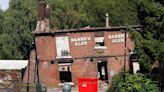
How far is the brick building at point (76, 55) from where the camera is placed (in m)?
49.4

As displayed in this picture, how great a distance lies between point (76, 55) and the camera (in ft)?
164

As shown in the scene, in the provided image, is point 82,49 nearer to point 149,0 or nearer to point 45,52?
point 45,52

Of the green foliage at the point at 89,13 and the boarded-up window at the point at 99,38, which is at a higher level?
the green foliage at the point at 89,13

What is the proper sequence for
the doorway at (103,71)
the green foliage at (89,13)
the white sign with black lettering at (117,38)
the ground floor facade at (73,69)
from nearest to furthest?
the white sign with black lettering at (117,38) → the ground floor facade at (73,69) → the doorway at (103,71) → the green foliage at (89,13)

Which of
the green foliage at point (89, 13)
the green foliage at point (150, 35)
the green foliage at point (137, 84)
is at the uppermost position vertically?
the green foliage at point (89, 13)

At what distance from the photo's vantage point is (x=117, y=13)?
252ft

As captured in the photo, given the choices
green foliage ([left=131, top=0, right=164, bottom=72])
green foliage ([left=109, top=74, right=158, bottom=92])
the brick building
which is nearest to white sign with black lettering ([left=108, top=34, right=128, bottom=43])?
the brick building

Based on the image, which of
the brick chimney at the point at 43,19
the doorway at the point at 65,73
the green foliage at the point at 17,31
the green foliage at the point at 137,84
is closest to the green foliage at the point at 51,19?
the green foliage at the point at 17,31

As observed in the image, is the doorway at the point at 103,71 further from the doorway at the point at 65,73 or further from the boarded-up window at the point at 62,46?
the boarded-up window at the point at 62,46

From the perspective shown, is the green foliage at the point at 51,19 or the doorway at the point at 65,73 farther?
the green foliage at the point at 51,19

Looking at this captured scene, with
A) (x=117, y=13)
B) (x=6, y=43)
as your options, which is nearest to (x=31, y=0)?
(x=6, y=43)

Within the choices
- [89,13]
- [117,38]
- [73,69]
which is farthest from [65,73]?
[89,13]

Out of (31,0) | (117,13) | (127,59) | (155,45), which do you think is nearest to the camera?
(155,45)

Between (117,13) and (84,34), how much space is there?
27862 millimetres
